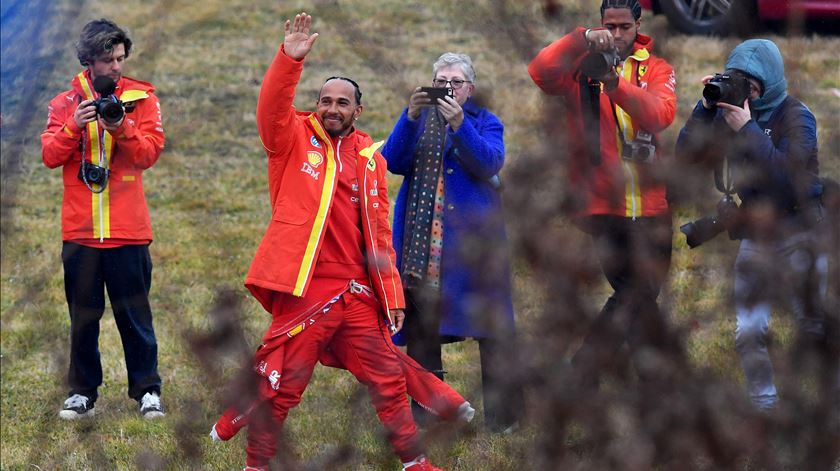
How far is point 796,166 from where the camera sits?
2256mm

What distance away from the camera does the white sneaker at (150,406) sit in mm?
5523

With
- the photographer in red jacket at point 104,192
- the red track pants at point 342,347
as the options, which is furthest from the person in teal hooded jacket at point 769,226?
the photographer in red jacket at point 104,192

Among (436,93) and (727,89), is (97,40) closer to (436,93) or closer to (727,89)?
(436,93)

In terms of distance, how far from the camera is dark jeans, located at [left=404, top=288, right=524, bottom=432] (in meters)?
2.34

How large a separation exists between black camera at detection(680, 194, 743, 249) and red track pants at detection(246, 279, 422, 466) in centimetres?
198

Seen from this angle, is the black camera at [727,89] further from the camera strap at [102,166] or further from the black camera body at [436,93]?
the camera strap at [102,166]

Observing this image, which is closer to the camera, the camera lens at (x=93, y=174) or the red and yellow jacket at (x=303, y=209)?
the red and yellow jacket at (x=303, y=209)

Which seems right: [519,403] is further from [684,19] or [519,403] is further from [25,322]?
[25,322]

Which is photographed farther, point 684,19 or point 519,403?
point 519,403

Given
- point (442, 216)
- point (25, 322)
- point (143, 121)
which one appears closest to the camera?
point (442, 216)

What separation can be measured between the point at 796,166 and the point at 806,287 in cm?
23

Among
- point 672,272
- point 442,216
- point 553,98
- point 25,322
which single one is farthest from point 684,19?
point 25,322

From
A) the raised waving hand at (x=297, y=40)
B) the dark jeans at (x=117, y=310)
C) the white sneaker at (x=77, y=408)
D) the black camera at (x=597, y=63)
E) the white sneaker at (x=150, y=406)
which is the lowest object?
the white sneaker at (x=150, y=406)

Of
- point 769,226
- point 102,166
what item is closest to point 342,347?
point 102,166
